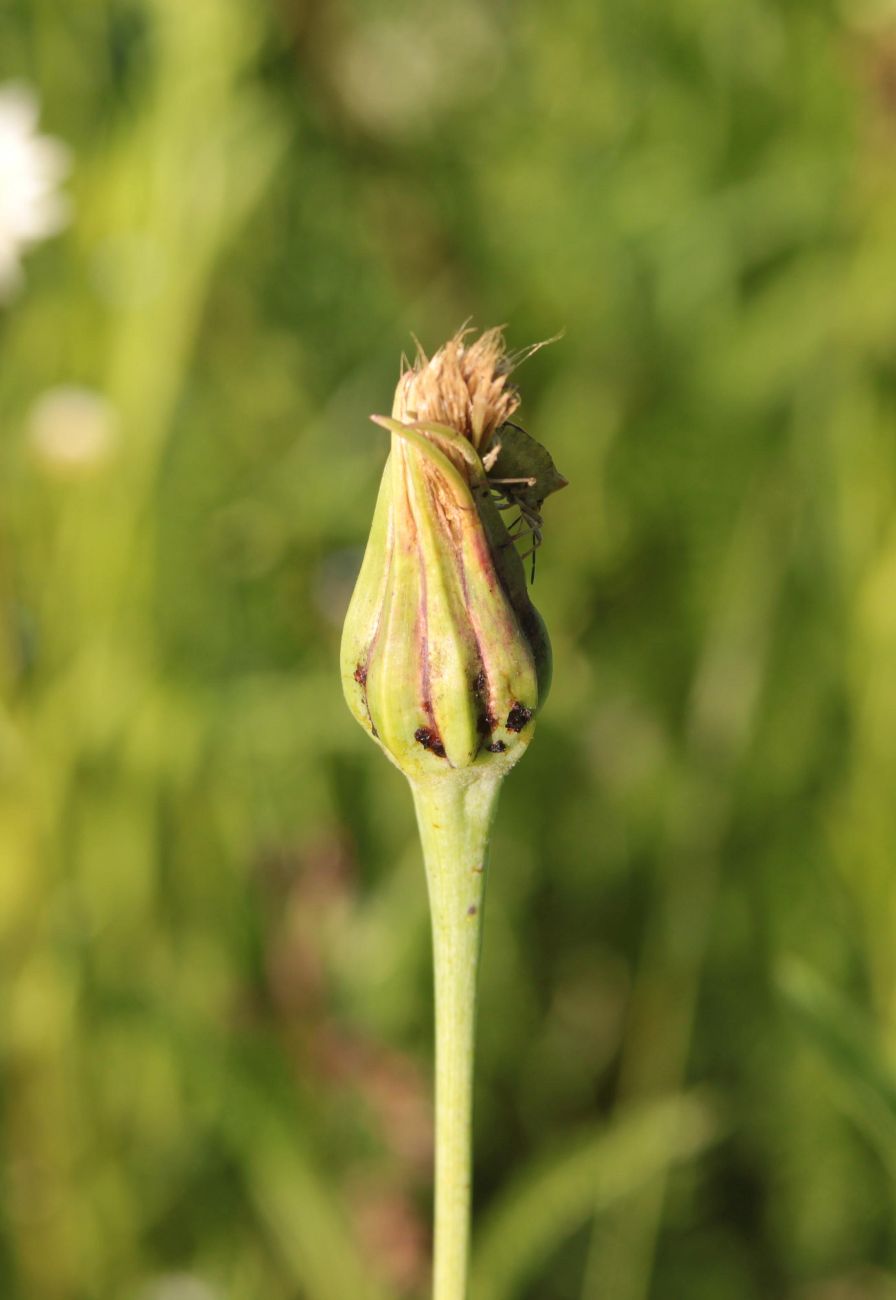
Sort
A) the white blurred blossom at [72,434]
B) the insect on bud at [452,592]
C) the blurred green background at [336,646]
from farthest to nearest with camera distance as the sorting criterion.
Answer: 1. the white blurred blossom at [72,434]
2. the blurred green background at [336,646]
3. the insect on bud at [452,592]

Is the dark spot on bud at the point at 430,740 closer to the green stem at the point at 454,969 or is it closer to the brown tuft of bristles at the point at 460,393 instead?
the green stem at the point at 454,969

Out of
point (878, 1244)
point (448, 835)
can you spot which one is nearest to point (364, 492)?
point (878, 1244)

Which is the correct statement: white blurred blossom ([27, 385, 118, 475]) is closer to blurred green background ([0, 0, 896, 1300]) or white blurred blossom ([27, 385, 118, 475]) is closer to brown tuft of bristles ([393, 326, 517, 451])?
blurred green background ([0, 0, 896, 1300])

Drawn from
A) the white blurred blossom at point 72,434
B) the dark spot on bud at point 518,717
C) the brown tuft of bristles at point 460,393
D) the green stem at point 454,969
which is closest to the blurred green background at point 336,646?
the white blurred blossom at point 72,434

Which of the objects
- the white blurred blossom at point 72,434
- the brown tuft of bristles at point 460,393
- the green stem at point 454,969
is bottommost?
the green stem at point 454,969

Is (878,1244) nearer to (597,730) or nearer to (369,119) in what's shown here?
(597,730)

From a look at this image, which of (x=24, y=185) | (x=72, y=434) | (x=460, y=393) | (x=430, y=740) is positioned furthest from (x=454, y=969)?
(x=24, y=185)

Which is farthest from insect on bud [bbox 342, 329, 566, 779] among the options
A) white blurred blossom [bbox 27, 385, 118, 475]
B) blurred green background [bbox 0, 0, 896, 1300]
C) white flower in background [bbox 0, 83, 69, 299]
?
white flower in background [bbox 0, 83, 69, 299]
